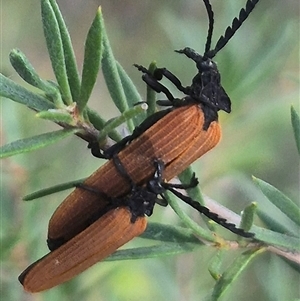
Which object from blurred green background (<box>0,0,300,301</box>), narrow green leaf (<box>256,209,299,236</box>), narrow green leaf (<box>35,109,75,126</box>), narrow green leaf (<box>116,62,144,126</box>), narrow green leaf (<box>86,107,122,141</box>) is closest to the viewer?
narrow green leaf (<box>35,109,75,126</box>)

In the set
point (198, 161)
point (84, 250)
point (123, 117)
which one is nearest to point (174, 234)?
point (84, 250)

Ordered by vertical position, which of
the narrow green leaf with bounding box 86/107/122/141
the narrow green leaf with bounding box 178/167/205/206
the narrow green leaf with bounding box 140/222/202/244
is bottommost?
the narrow green leaf with bounding box 140/222/202/244

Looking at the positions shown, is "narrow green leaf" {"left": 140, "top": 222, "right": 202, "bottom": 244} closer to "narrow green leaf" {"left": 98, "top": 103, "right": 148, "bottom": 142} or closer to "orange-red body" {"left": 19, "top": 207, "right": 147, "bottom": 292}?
"orange-red body" {"left": 19, "top": 207, "right": 147, "bottom": 292}

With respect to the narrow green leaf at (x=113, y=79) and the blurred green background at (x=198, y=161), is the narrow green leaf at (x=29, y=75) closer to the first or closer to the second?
the narrow green leaf at (x=113, y=79)

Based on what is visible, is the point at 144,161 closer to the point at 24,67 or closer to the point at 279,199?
the point at 279,199

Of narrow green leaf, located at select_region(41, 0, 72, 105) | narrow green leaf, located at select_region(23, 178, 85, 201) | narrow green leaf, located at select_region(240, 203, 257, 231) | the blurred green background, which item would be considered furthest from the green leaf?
the blurred green background

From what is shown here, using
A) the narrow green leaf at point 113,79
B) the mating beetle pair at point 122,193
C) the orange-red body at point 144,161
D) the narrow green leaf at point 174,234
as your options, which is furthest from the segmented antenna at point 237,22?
the narrow green leaf at point 174,234

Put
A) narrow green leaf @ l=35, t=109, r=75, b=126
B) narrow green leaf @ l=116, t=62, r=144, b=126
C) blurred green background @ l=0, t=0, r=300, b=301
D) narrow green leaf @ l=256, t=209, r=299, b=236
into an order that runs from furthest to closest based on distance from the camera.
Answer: blurred green background @ l=0, t=0, r=300, b=301 < narrow green leaf @ l=256, t=209, r=299, b=236 < narrow green leaf @ l=116, t=62, r=144, b=126 < narrow green leaf @ l=35, t=109, r=75, b=126
